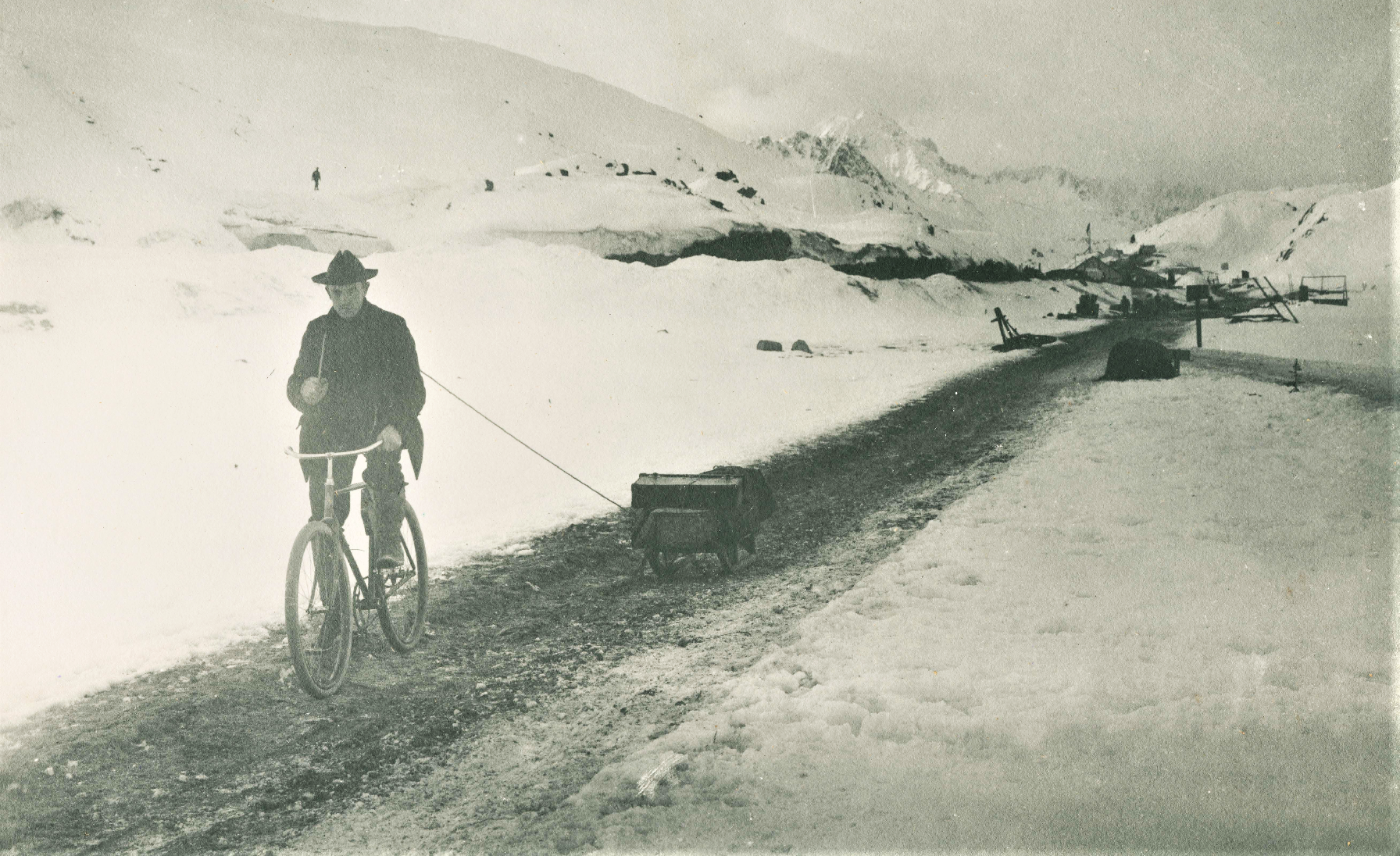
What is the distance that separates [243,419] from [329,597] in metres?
5.99

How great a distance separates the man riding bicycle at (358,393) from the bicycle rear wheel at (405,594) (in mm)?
143

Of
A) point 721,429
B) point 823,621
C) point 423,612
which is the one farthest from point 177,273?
point 823,621

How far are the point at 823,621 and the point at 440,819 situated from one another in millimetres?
2471

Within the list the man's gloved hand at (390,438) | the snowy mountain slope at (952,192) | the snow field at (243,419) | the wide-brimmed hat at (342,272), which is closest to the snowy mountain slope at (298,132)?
the snow field at (243,419)

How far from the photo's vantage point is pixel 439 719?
12.9ft

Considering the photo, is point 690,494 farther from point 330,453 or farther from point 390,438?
point 330,453

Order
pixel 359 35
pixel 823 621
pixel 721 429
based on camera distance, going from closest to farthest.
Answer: pixel 823 621, pixel 721 429, pixel 359 35

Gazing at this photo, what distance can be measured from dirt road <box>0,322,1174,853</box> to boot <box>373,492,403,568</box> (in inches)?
21.8

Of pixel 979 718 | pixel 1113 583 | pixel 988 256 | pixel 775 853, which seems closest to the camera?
pixel 775 853

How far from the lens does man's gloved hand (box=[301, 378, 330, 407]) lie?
4301 millimetres

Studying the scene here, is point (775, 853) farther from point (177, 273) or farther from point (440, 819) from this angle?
point (177, 273)

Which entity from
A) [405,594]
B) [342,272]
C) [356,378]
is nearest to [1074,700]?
[405,594]

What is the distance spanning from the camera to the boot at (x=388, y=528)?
15.4 ft

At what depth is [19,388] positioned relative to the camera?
7855 mm
